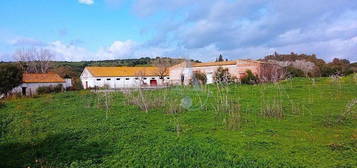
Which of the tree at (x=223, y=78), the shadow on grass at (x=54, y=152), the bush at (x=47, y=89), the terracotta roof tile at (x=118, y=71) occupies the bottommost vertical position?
the shadow on grass at (x=54, y=152)

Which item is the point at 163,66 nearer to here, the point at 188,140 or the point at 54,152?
the point at 188,140

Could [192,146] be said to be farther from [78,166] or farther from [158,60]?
[158,60]

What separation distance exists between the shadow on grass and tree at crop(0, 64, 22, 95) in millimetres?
19515

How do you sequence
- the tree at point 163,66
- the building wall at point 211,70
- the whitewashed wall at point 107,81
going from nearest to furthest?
the building wall at point 211,70
the whitewashed wall at point 107,81
the tree at point 163,66

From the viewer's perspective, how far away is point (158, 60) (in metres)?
47.1

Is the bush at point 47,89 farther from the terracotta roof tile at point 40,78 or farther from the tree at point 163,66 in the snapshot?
the tree at point 163,66

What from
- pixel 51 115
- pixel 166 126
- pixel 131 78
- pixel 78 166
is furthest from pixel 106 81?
pixel 78 166

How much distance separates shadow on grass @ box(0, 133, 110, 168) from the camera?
554 cm

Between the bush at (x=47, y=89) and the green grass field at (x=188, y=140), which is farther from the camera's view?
the bush at (x=47, y=89)

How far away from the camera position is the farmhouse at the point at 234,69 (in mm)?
28875

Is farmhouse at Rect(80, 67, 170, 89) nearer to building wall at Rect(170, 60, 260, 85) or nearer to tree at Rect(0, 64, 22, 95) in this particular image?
building wall at Rect(170, 60, 260, 85)

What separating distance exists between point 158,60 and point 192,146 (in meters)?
41.6

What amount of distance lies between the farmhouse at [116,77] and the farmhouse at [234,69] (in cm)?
284

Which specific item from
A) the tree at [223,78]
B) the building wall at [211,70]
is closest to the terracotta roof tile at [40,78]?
the building wall at [211,70]
